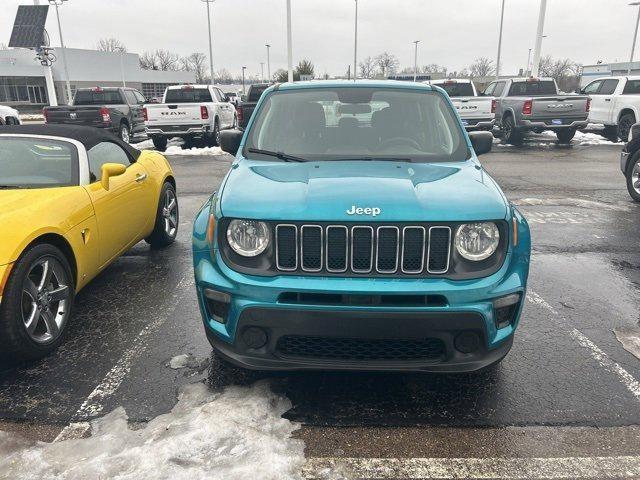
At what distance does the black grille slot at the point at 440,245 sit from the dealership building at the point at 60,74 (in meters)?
55.9

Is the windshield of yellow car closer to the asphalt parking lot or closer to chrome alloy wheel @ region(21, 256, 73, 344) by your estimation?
chrome alloy wheel @ region(21, 256, 73, 344)

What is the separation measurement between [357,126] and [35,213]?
7.93 feet

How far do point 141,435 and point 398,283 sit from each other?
158 centimetres

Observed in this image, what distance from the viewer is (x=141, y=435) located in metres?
2.80

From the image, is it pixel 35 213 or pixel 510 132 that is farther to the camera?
pixel 510 132

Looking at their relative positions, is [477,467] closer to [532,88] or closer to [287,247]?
[287,247]

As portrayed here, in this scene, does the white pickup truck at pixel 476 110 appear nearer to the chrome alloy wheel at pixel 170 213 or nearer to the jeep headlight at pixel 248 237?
the chrome alloy wheel at pixel 170 213

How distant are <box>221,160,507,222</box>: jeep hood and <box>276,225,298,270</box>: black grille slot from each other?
7 cm

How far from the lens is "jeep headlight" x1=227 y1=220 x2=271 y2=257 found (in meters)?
2.85

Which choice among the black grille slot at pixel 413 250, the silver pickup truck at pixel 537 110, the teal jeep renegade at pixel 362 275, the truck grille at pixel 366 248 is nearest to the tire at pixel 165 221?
the teal jeep renegade at pixel 362 275

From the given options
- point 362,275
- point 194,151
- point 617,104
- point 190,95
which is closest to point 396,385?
→ point 362,275

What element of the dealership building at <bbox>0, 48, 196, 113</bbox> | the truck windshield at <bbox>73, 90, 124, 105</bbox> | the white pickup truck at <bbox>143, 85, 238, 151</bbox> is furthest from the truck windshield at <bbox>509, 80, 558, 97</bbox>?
the dealership building at <bbox>0, 48, 196, 113</bbox>

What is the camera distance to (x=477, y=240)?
2873 mm

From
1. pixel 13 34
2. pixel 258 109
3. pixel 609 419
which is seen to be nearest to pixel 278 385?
pixel 609 419
